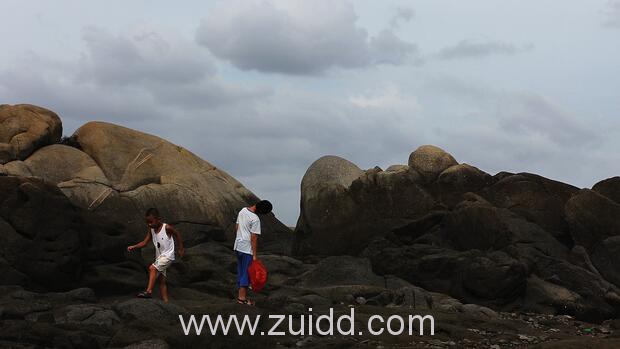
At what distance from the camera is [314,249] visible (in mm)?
33719

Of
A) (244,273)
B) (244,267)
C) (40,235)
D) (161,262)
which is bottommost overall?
(244,273)

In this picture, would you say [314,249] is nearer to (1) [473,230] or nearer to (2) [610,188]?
(1) [473,230]

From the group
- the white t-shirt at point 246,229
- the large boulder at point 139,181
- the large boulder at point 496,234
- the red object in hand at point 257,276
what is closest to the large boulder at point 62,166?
the large boulder at point 139,181

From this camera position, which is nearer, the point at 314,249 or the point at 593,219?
the point at 593,219

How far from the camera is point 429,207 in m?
32.9

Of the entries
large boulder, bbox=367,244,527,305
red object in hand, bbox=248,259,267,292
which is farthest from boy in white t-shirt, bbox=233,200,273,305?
large boulder, bbox=367,244,527,305

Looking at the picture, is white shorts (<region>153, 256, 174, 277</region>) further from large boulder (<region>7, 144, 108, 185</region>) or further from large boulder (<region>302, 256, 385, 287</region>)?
large boulder (<region>7, 144, 108, 185</region>)

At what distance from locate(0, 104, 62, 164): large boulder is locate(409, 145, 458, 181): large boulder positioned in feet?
52.8

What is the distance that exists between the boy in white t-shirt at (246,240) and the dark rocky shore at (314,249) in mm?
589

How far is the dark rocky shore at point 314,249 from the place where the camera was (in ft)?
52.1

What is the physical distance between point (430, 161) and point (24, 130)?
57.8 feet

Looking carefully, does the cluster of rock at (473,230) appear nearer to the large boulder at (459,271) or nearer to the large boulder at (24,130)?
the large boulder at (459,271)

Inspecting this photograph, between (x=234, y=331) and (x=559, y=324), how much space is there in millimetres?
11329

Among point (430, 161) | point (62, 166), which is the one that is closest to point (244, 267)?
point (430, 161)
